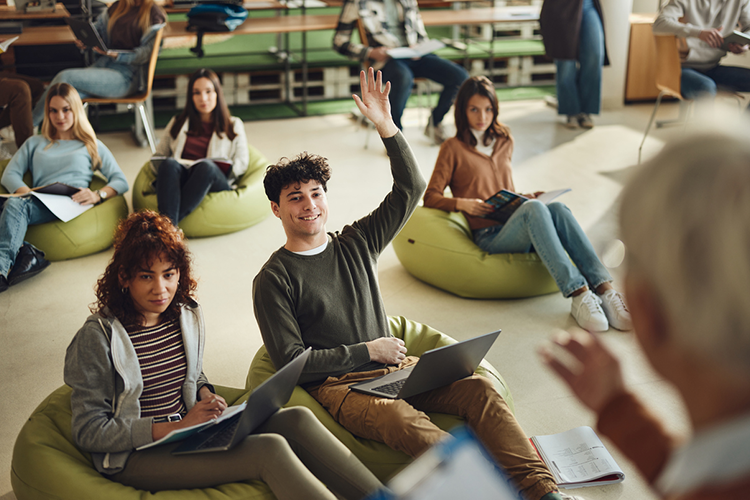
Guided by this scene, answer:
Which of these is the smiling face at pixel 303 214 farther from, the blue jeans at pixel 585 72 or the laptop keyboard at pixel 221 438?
the blue jeans at pixel 585 72

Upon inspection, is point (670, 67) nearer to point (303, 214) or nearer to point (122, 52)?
point (303, 214)

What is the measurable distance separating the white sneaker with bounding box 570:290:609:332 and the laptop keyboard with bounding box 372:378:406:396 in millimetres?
1269

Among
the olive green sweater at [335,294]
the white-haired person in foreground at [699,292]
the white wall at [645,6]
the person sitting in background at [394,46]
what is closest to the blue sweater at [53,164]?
the olive green sweater at [335,294]

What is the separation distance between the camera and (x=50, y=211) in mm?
3613

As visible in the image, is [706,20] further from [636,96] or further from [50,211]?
[50,211]

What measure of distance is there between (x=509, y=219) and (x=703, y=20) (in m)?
2.90

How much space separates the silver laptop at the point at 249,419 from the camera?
1.70 meters

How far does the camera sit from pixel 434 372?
6.44 feet

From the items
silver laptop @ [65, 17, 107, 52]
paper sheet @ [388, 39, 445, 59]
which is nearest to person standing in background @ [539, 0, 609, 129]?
paper sheet @ [388, 39, 445, 59]

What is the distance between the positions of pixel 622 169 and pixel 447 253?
93.5 inches

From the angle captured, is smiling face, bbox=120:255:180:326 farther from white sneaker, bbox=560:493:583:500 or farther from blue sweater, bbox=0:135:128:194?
blue sweater, bbox=0:135:128:194

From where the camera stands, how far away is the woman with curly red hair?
1745 mm

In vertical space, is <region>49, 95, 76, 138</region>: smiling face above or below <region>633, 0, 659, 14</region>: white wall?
below

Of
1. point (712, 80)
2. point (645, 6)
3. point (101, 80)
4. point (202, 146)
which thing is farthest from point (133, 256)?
point (645, 6)
